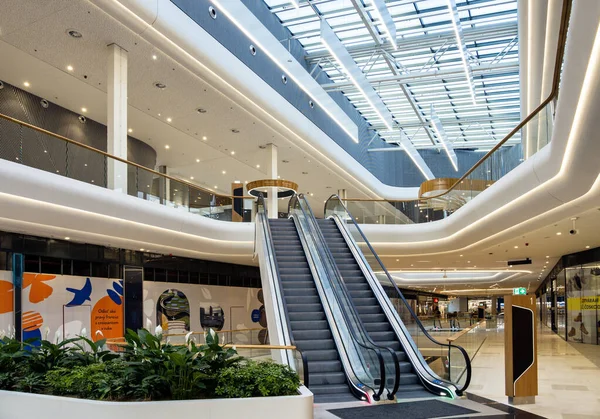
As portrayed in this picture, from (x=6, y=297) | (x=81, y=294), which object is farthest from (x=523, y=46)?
(x=6, y=297)

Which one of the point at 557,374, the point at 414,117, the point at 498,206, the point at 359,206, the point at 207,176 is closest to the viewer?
the point at 557,374

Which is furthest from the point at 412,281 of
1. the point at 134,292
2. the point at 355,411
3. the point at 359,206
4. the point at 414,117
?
the point at 355,411

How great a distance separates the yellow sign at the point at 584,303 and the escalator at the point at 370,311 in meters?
9.73

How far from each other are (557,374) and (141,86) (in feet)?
38.5

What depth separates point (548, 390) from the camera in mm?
9727

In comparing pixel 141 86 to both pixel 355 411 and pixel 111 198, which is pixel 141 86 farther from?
pixel 355 411

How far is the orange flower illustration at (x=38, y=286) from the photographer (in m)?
13.8

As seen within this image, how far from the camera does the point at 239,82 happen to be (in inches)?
628

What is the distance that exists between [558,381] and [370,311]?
362cm

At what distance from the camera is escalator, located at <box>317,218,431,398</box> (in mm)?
9219

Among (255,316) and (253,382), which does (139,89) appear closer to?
(255,316)

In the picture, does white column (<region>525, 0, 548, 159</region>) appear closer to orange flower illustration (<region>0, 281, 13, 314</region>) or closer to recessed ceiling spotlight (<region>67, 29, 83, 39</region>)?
recessed ceiling spotlight (<region>67, 29, 83, 39</region>)

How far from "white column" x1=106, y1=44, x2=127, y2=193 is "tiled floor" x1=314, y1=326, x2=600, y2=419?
698cm

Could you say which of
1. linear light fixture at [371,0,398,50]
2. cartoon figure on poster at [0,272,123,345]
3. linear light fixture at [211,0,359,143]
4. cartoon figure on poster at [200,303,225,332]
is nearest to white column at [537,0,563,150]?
linear light fixture at [371,0,398,50]
